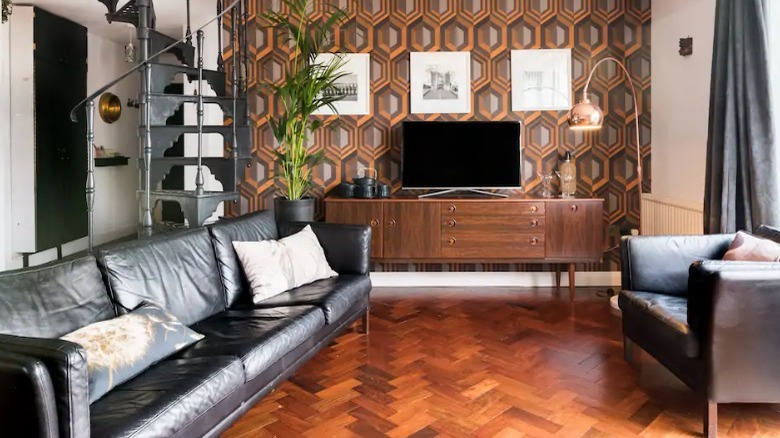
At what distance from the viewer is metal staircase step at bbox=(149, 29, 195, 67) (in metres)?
4.18

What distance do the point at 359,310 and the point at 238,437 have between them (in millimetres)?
1370

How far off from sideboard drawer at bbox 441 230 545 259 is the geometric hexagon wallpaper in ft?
1.67

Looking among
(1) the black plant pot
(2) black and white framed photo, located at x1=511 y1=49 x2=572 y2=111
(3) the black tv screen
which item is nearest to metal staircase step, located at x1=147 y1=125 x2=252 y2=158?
(1) the black plant pot

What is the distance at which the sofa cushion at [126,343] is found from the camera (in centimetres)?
194

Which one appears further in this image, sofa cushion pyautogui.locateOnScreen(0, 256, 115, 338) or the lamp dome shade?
the lamp dome shade

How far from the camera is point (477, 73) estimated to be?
5.48 metres

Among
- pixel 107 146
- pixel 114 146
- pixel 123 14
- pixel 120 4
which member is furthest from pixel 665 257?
pixel 114 146

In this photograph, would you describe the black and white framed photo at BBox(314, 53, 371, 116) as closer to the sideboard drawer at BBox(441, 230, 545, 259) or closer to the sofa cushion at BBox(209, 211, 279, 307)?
the sideboard drawer at BBox(441, 230, 545, 259)

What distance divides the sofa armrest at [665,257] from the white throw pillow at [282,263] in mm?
1735

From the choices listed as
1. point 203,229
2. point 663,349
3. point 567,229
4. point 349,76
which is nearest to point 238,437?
point 203,229

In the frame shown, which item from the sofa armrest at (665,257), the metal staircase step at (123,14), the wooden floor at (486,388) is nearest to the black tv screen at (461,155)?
the wooden floor at (486,388)

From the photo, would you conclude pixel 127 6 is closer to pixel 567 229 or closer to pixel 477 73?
pixel 477 73

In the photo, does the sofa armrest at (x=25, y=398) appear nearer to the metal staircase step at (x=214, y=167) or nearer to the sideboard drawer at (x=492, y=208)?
the metal staircase step at (x=214, y=167)

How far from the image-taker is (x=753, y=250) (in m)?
2.94
